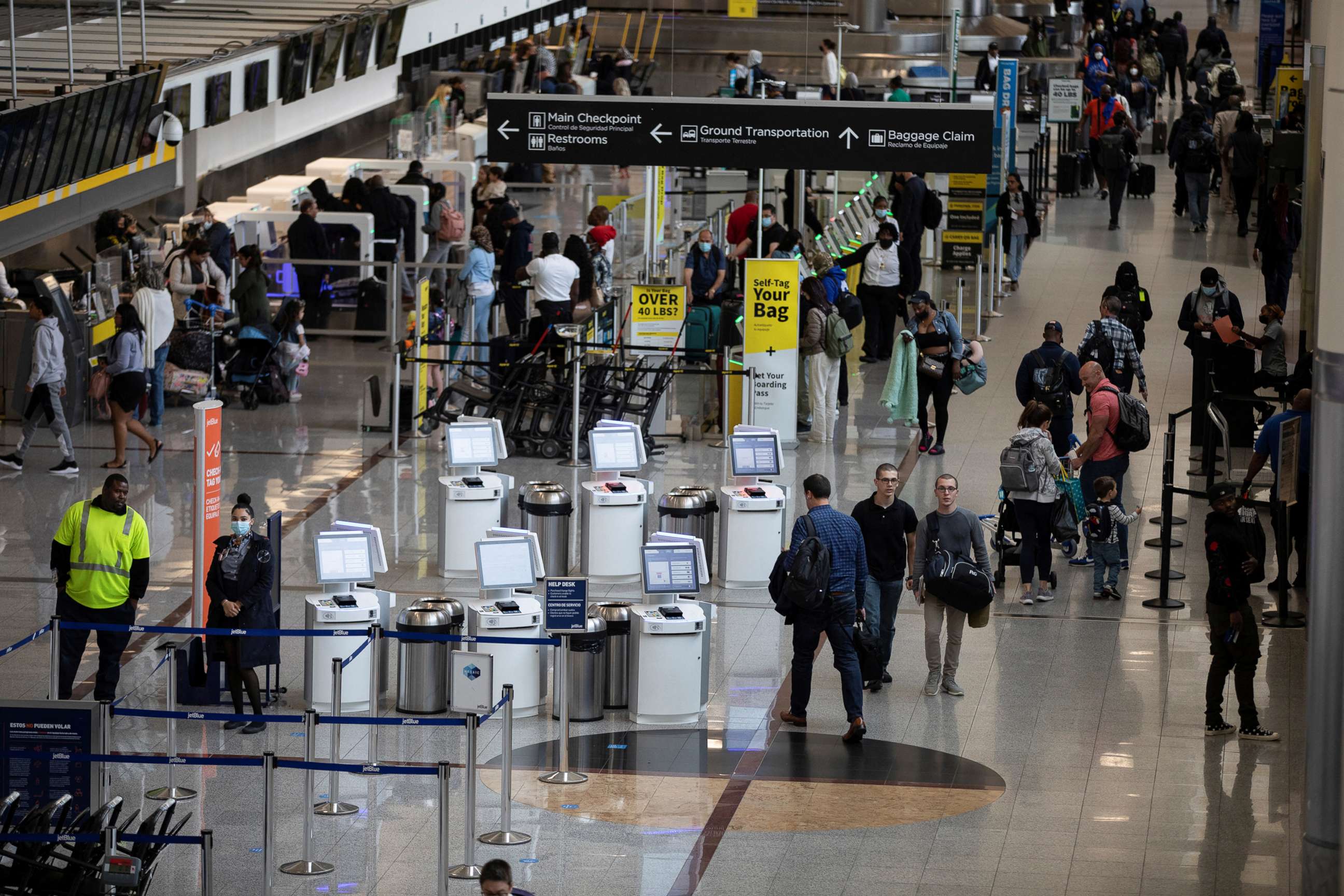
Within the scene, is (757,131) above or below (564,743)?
above

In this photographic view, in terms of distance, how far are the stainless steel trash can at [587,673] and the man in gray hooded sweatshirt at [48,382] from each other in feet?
22.4

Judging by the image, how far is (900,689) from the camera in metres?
12.2

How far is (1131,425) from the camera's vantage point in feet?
47.9

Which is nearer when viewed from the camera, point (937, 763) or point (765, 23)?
point (937, 763)

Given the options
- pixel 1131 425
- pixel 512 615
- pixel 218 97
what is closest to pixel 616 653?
pixel 512 615

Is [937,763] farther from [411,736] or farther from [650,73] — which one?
[650,73]

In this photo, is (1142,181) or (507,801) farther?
(1142,181)

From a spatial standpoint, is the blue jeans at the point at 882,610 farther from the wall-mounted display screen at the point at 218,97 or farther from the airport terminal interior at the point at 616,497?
the wall-mounted display screen at the point at 218,97

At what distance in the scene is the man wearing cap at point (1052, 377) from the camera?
1598cm

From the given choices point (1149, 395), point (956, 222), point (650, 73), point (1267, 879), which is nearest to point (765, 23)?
point (650, 73)

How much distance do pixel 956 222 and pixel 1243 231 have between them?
5.64 metres

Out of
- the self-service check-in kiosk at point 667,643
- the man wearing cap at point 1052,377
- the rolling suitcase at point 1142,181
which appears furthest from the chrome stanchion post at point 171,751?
the rolling suitcase at point 1142,181

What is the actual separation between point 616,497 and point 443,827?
5.73m

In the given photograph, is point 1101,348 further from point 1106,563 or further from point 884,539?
point 884,539
